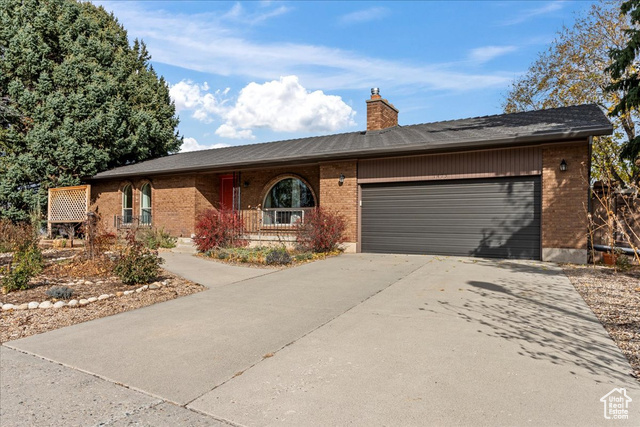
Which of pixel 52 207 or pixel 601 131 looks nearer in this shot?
pixel 601 131

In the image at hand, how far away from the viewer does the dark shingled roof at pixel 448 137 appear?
937 centimetres

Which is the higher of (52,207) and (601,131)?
(601,131)

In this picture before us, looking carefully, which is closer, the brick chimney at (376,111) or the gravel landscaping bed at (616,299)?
the gravel landscaping bed at (616,299)

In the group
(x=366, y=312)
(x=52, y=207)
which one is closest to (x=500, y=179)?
(x=366, y=312)

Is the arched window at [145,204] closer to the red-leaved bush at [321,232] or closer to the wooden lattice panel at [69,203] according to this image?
the wooden lattice panel at [69,203]

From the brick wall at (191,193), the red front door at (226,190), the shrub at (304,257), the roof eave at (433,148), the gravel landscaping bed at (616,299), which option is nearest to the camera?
the gravel landscaping bed at (616,299)

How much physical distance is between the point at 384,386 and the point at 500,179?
8816 mm

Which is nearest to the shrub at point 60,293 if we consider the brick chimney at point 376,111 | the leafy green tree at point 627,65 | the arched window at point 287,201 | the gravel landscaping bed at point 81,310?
the gravel landscaping bed at point 81,310

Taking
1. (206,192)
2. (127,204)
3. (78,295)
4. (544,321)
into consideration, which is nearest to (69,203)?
(127,204)

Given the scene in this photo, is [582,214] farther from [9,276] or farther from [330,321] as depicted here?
[9,276]

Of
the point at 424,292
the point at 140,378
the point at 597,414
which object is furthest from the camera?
the point at 424,292

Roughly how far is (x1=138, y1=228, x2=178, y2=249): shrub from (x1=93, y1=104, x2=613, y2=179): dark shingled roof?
2579 millimetres

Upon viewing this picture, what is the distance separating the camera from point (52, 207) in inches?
696

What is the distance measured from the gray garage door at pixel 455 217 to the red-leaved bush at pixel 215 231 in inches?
177
